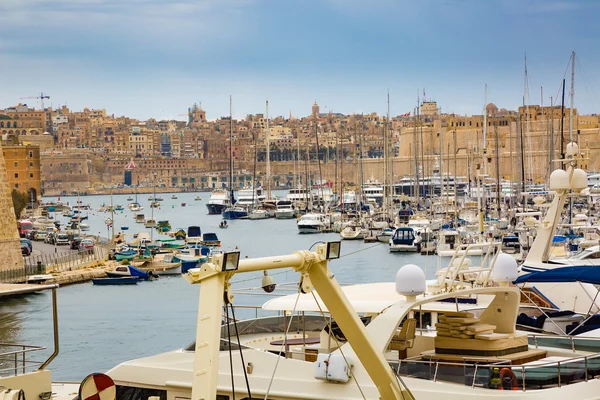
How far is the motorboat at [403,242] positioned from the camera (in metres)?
33.8

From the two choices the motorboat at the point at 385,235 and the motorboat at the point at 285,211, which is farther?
the motorboat at the point at 285,211

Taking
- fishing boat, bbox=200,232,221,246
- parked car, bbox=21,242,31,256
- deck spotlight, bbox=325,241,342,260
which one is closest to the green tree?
fishing boat, bbox=200,232,221,246

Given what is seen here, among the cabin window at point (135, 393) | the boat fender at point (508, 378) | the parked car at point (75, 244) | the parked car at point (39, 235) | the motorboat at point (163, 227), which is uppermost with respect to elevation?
the boat fender at point (508, 378)

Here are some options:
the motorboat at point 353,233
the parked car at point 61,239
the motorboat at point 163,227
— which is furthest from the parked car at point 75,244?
the motorboat at point 353,233

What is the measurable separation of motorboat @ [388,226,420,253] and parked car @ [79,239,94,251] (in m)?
9.75

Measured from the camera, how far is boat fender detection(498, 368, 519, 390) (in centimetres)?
567

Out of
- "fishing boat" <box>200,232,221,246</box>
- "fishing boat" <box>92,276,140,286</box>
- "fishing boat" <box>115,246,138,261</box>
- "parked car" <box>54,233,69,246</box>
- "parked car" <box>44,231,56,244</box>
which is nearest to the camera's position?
"fishing boat" <box>92,276,140,286</box>

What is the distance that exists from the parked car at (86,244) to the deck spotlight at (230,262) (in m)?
31.3

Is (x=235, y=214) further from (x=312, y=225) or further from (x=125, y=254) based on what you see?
(x=125, y=254)

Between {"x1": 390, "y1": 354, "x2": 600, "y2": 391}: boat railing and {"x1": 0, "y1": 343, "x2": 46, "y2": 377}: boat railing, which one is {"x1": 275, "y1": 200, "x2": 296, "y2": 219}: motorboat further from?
{"x1": 390, "y1": 354, "x2": 600, "y2": 391}: boat railing

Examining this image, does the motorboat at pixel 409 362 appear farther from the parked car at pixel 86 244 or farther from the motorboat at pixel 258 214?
the motorboat at pixel 258 214

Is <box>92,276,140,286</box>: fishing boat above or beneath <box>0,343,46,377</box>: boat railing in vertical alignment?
beneath

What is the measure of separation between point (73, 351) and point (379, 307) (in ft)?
38.2

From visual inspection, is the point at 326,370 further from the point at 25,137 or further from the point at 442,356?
the point at 25,137
